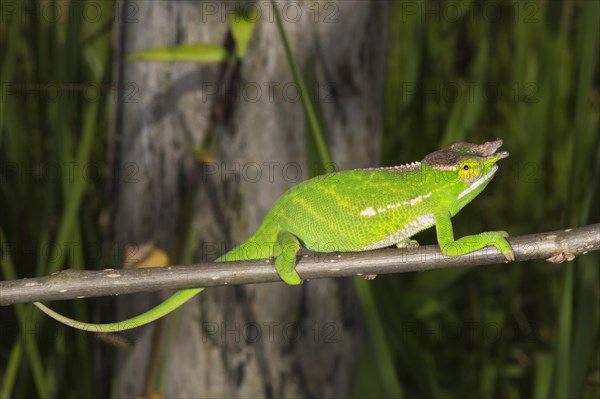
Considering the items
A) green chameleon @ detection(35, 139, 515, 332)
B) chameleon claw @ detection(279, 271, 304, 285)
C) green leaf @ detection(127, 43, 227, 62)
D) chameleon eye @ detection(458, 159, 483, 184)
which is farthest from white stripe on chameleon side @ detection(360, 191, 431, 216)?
green leaf @ detection(127, 43, 227, 62)

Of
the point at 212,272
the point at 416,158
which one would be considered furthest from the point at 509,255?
the point at 416,158

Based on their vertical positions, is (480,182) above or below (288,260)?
above

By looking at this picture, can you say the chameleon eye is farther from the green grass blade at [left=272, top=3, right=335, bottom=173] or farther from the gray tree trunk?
the gray tree trunk

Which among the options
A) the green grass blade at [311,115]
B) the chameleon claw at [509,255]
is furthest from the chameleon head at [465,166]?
the green grass blade at [311,115]

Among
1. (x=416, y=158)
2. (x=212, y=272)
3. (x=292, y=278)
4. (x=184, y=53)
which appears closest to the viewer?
(x=212, y=272)

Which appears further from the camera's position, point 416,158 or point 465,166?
point 416,158

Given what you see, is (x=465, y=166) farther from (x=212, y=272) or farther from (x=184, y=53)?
(x=184, y=53)
